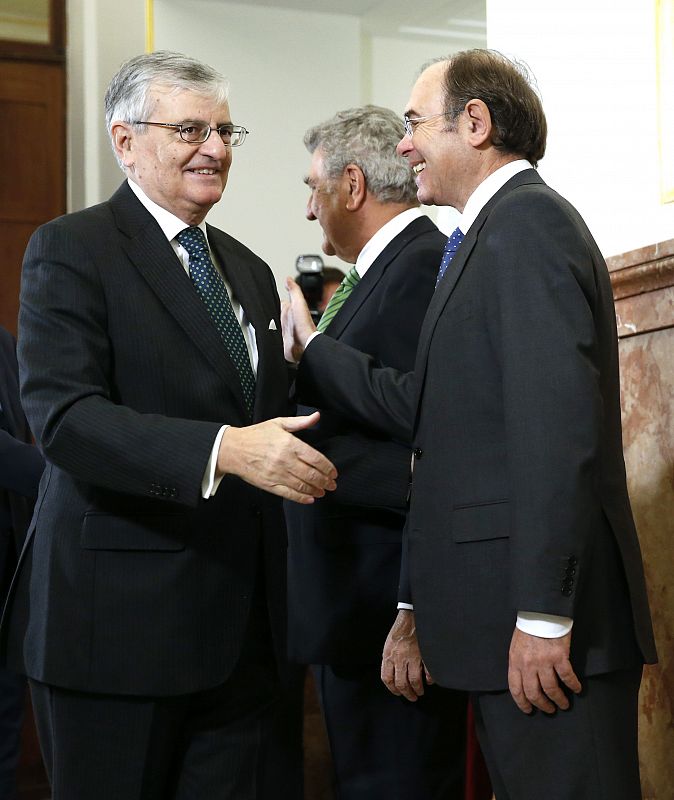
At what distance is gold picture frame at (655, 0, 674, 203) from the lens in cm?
245

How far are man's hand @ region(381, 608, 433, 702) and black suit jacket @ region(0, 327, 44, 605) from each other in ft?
4.58

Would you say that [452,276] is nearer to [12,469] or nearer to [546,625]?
[546,625]

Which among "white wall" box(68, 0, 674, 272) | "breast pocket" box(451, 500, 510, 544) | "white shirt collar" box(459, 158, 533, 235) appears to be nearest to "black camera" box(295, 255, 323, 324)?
"white shirt collar" box(459, 158, 533, 235)

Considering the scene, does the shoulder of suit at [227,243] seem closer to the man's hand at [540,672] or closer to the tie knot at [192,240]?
the tie knot at [192,240]

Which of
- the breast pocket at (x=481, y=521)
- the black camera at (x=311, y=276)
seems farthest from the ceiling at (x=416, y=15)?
the breast pocket at (x=481, y=521)

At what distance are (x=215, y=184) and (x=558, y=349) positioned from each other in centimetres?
71

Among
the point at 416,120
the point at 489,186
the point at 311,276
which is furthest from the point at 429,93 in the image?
the point at 311,276

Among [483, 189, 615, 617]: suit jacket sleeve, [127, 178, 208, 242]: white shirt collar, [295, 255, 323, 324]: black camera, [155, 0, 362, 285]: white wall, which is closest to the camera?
[483, 189, 615, 617]: suit jacket sleeve

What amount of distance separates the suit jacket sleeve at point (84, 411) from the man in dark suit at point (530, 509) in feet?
1.21

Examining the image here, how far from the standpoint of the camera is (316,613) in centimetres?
227

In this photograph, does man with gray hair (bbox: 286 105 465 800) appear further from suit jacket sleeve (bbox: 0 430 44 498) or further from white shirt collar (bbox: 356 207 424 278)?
suit jacket sleeve (bbox: 0 430 44 498)

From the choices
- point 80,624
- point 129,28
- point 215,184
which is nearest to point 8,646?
point 80,624

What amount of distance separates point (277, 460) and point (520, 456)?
352 mm

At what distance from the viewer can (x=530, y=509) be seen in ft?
4.95
